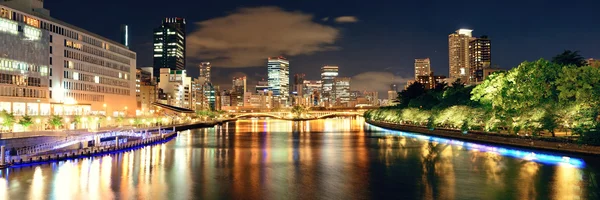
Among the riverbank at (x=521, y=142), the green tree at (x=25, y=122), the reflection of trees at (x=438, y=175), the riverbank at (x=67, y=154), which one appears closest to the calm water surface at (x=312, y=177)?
the reflection of trees at (x=438, y=175)

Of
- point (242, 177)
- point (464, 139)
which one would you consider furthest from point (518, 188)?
point (464, 139)

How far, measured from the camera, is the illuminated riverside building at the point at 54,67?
9688cm

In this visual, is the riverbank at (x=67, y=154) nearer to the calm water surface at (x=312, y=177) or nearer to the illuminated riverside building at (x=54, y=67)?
the calm water surface at (x=312, y=177)

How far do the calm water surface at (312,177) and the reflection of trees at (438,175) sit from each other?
3.0 inches

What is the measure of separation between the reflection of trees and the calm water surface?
8 cm

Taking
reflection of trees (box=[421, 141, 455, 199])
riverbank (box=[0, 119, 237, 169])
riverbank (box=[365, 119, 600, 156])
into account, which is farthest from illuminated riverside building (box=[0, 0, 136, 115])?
riverbank (box=[365, 119, 600, 156])

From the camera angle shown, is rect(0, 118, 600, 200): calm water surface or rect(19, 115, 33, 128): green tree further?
rect(19, 115, 33, 128): green tree

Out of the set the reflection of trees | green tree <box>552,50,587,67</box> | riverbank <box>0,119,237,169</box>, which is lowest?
the reflection of trees

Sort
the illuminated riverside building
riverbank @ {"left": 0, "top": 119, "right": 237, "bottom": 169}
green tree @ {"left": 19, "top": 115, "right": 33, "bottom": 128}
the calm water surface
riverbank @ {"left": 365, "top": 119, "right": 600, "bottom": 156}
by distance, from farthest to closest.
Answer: the illuminated riverside building
green tree @ {"left": 19, "top": 115, "right": 33, "bottom": 128}
riverbank @ {"left": 365, "top": 119, "right": 600, "bottom": 156}
riverbank @ {"left": 0, "top": 119, "right": 237, "bottom": 169}
the calm water surface

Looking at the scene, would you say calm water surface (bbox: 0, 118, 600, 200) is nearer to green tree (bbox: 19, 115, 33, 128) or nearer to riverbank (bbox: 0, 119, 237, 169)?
riverbank (bbox: 0, 119, 237, 169)

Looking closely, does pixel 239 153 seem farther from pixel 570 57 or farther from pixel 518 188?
pixel 570 57

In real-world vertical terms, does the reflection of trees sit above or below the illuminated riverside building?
below

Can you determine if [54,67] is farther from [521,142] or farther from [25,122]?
[521,142]

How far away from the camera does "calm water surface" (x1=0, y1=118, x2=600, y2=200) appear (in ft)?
119
